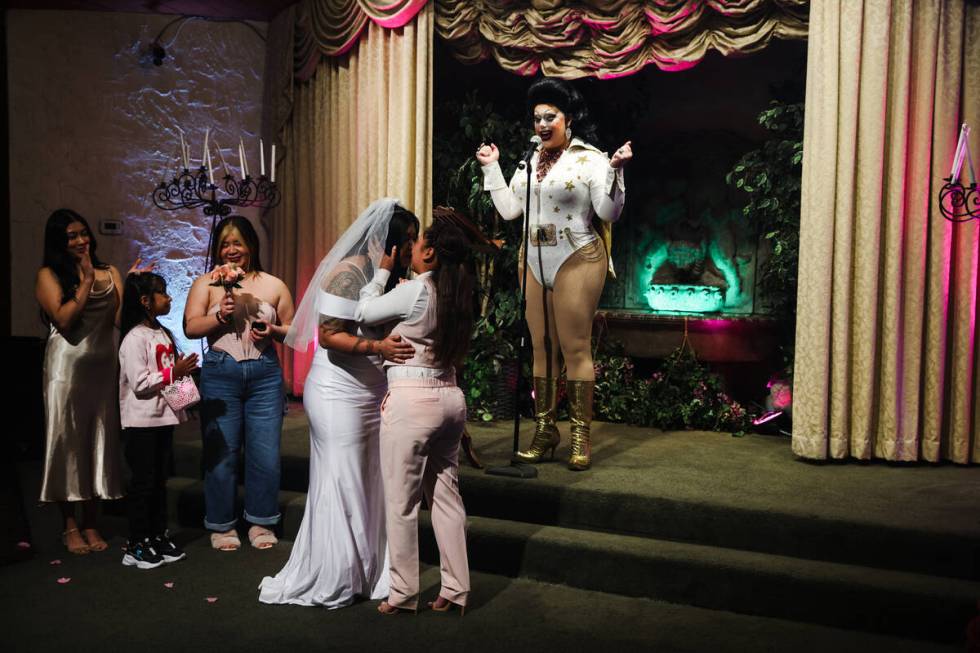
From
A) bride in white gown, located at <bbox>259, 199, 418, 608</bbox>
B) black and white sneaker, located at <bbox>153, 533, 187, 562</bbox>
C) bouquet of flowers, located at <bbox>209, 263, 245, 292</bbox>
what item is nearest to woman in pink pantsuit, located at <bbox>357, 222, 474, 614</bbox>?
bride in white gown, located at <bbox>259, 199, 418, 608</bbox>

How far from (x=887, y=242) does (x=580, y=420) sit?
189 centimetres

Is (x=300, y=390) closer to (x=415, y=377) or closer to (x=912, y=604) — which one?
(x=415, y=377)

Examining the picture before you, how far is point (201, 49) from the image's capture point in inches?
256

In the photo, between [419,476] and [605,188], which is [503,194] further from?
[419,476]

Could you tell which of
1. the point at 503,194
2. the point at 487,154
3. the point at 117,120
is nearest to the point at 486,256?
the point at 503,194

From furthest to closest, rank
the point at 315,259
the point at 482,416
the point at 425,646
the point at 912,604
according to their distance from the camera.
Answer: the point at 315,259
the point at 482,416
the point at 912,604
the point at 425,646

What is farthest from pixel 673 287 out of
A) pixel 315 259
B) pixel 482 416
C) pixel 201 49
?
pixel 201 49

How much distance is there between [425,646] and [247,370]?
1541 mm

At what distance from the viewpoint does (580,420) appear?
446cm

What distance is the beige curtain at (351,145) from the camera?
18.8 feet

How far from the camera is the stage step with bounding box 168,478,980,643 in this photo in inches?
130

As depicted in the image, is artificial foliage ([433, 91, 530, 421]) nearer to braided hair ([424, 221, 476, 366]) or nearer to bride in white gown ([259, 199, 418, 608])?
bride in white gown ([259, 199, 418, 608])

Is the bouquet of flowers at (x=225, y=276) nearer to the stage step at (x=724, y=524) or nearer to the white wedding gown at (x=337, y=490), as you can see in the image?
the white wedding gown at (x=337, y=490)

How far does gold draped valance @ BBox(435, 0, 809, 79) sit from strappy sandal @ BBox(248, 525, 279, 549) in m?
3.17
